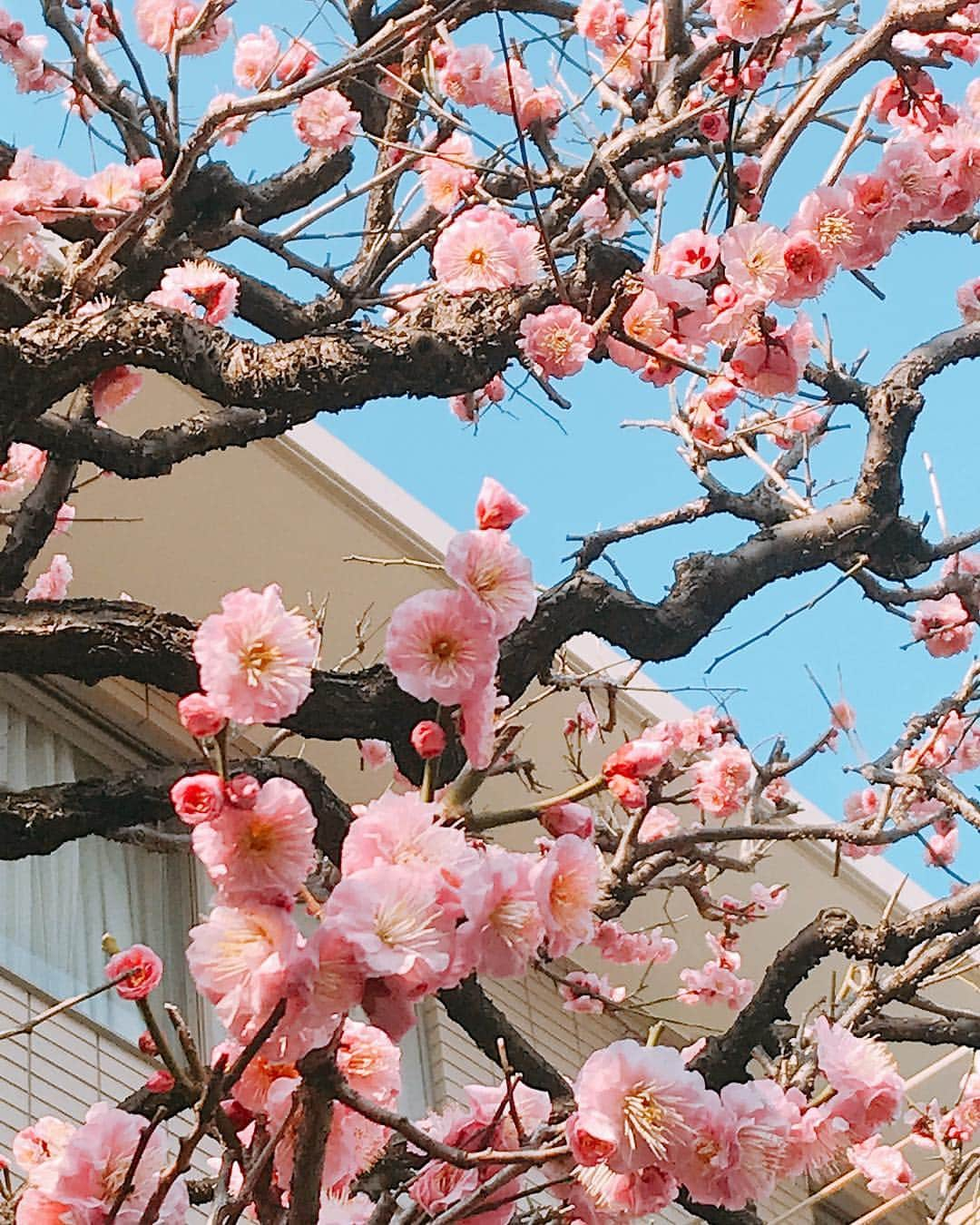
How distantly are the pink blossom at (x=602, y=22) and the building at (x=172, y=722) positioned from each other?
134 centimetres

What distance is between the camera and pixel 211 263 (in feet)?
9.16

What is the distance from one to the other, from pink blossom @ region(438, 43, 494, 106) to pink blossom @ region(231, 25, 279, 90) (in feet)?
1.38

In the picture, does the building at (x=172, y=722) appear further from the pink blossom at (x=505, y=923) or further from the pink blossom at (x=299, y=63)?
the pink blossom at (x=505, y=923)

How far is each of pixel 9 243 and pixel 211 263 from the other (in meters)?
0.34

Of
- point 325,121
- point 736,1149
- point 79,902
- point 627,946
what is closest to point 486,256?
point 325,121

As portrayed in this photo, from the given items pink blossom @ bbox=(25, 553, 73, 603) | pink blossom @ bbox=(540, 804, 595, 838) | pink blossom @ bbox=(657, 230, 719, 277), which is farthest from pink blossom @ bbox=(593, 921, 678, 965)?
pink blossom @ bbox=(540, 804, 595, 838)

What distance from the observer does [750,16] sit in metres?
2.60

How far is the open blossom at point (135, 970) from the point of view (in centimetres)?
131

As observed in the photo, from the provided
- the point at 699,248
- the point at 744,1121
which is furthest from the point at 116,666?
the point at 699,248

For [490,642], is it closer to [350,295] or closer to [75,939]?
[350,295]

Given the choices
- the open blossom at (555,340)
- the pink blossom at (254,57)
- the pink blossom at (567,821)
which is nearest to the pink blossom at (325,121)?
the pink blossom at (254,57)

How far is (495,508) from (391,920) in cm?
43

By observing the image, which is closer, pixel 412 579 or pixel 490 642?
pixel 490 642

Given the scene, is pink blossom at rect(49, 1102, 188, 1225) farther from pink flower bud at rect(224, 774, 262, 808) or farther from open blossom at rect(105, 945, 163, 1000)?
pink flower bud at rect(224, 774, 262, 808)
